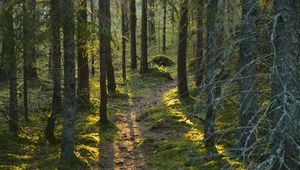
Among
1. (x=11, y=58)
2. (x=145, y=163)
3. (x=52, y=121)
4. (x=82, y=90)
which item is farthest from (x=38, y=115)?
(x=145, y=163)

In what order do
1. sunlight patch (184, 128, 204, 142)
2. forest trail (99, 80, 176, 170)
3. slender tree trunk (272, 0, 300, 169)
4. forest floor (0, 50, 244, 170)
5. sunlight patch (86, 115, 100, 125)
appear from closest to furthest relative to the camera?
slender tree trunk (272, 0, 300, 169) < forest floor (0, 50, 244, 170) < forest trail (99, 80, 176, 170) < sunlight patch (184, 128, 204, 142) < sunlight patch (86, 115, 100, 125)

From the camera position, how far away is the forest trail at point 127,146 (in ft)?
38.7

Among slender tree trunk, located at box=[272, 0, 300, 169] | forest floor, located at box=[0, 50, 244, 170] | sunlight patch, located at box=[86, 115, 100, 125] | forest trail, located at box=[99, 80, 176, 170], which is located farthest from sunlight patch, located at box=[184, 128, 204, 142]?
slender tree trunk, located at box=[272, 0, 300, 169]

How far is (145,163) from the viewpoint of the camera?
11719mm

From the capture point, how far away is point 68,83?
1066 centimetres

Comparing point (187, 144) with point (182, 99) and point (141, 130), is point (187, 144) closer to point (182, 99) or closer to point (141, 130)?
point (141, 130)

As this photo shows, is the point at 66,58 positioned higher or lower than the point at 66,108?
higher

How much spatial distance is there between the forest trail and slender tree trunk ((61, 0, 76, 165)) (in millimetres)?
1203

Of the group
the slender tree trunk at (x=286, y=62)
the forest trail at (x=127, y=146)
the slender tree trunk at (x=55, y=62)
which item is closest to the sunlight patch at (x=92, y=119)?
the forest trail at (x=127, y=146)

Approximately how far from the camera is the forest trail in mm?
11809

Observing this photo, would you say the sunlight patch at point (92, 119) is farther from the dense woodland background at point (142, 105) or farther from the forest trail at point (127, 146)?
the forest trail at point (127, 146)

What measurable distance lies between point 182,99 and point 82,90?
4608mm

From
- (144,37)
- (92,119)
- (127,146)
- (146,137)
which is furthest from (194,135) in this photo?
(144,37)

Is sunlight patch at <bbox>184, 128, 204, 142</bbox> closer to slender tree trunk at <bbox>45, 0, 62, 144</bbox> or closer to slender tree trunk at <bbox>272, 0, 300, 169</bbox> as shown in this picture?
slender tree trunk at <bbox>45, 0, 62, 144</bbox>
